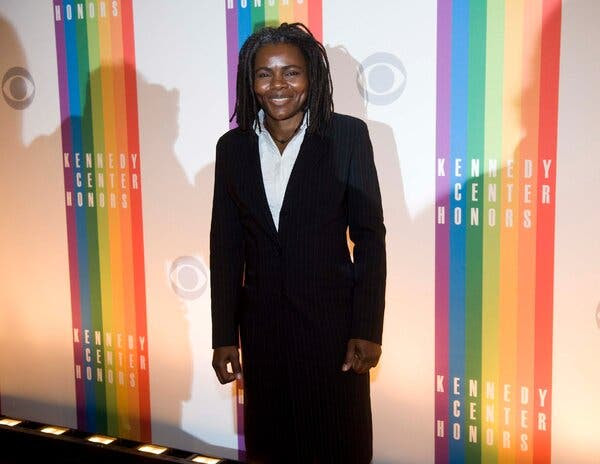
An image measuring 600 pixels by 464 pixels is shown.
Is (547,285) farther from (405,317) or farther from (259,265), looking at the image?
(259,265)

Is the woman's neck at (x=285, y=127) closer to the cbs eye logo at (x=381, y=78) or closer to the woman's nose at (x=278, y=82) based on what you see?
the woman's nose at (x=278, y=82)

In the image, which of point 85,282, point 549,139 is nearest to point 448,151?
point 549,139

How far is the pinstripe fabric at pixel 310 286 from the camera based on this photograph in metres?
1.69

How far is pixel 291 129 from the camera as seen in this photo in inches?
68.7

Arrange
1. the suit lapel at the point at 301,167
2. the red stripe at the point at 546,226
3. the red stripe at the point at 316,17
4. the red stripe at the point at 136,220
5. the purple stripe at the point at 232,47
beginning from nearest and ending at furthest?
the suit lapel at the point at 301,167 < the red stripe at the point at 546,226 < the red stripe at the point at 316,17 < the purple stripe at the point at 232,47 < the red stripe at the point at 136,220

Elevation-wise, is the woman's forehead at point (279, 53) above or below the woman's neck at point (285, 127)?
above

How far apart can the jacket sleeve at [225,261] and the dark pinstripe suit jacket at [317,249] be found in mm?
40

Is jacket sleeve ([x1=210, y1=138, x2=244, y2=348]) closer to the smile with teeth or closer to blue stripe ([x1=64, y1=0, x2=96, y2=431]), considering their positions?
the smile with teeth

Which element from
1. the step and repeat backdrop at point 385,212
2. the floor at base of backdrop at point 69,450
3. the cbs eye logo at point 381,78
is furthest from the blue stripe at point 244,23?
the floor at base of backdrop at point 69,450

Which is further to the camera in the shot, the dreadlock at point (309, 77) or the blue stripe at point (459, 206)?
the blue stripe at point (459, 206)

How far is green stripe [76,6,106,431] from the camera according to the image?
2.50 m

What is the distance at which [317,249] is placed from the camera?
66.8 inches

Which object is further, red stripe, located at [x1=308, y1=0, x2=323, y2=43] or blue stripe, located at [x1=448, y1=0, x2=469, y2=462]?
red stripe, located at [x1=308, y1=0, x2=323, y2=43]

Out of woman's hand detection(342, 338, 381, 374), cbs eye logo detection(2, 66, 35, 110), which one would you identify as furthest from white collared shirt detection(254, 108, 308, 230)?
cbs eye logo detection(2, 66, 35, 110)
